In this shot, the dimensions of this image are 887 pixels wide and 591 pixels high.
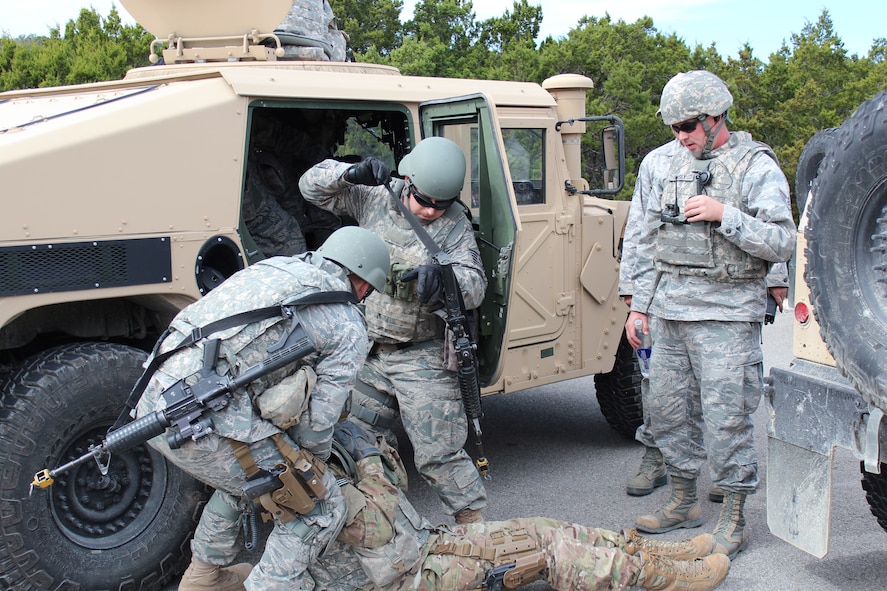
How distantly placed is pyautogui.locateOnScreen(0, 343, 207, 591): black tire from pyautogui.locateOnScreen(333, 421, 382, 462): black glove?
2.00ft

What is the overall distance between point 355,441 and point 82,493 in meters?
1.02

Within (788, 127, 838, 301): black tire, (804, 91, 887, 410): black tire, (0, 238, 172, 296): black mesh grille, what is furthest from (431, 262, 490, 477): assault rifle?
(788, 127, 838, 301): black tire

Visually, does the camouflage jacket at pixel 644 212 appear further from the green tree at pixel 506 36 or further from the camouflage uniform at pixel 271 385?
the green tree at pixel 506 36

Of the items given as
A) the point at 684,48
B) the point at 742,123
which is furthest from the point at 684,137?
the point at 684,48

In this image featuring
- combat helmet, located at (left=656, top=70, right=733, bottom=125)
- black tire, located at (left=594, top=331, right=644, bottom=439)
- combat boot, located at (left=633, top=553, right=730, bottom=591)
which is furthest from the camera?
black tire, located at (left=594, top=331, right=644, bottom=439)

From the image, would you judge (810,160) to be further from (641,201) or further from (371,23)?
(371,23)

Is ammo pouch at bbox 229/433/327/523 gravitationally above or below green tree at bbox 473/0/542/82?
below

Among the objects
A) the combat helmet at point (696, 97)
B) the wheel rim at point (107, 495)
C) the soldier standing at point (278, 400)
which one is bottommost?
the wheel rim at point (107, 495)

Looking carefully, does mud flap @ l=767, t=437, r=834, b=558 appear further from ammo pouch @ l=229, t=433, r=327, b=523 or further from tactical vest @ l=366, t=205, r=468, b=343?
ammo pouch @ l=229, t=433, r=327, b=523

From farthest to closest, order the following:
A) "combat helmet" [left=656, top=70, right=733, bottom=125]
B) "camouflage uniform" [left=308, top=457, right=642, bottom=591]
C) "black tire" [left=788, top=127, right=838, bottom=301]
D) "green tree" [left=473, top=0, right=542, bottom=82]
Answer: "green tree" [left=473, top=0, right=542, bottom=82], "black tire" [left=788, top=127, right=838, bottom=301], "combat helmet" [left=656, top=70, right=733, bottom=125], "camouflage uniform" [left=308, top=457, right=642, bottom=591]

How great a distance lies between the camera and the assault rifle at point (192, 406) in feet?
9.27

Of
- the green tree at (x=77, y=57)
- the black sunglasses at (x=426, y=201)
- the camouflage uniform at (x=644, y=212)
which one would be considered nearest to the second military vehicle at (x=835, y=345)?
the camouflage uniform at (x=644, y=212)

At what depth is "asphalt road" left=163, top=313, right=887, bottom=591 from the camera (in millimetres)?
3748

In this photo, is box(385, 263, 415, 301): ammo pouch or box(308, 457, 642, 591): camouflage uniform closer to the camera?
box(308, 457, 642, 591): camouflage uniform
